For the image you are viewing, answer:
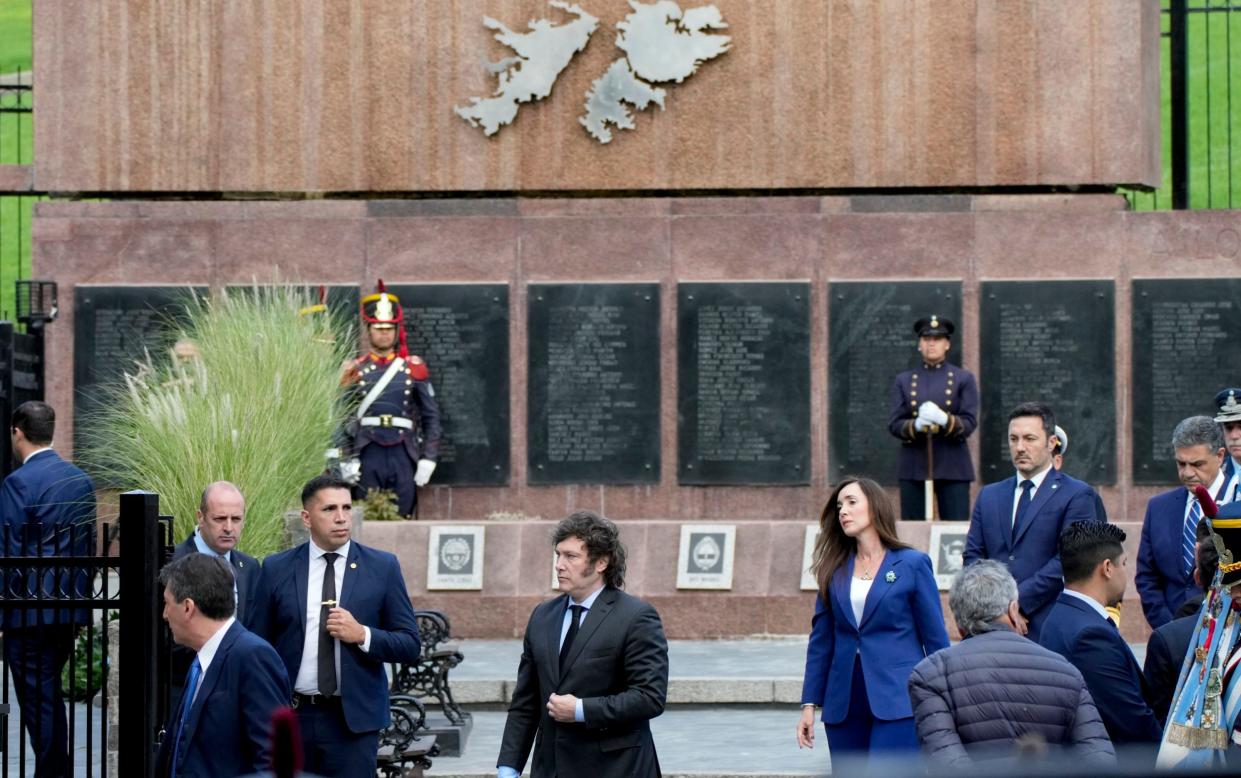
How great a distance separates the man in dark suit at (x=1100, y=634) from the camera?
5.97 m

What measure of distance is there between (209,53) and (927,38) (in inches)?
206

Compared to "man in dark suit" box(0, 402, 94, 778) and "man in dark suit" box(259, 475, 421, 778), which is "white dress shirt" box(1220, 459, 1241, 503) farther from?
"man in dark suit" box(0, 402, 94, 778)

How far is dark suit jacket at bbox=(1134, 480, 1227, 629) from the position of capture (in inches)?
323

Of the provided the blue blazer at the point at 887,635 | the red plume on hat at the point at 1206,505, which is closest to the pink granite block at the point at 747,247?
the blue blazer at the point at 887,635

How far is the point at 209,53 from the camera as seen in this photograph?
50.2 feet

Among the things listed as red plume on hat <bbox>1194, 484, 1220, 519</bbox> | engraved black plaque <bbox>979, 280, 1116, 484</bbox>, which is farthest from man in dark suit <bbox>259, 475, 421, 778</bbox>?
engraved black plaque <bbox>979, 280, 1116, 484</bbox>

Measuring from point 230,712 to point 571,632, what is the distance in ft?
4.04

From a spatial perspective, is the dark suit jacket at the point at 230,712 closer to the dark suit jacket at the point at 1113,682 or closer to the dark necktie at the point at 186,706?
the dark necktie at the point at 186,706

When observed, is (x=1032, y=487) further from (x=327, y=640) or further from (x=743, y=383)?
(x=743, y=383)

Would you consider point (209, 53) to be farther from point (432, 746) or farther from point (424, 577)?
point (432, 746)

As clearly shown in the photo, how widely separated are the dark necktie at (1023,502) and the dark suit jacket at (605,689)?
7.29 ft

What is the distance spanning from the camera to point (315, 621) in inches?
281

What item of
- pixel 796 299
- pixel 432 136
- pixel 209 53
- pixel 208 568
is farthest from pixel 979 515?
pixel 209 53

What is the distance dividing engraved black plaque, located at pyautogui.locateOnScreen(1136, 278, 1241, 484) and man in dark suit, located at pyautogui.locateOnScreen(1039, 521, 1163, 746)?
8.31 metres
